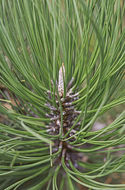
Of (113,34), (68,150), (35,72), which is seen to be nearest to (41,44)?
(35,72)

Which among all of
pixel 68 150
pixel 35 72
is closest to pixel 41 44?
pixel 35 72

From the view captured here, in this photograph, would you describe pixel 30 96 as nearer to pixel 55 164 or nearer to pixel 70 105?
pixel 70 105

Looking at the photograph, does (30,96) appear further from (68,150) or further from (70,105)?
(68,150)

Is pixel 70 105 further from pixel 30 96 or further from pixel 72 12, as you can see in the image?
pixel 72 12

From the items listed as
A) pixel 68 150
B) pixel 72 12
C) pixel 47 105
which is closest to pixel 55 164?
pixel 68 150

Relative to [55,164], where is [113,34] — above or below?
above

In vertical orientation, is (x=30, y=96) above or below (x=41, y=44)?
below

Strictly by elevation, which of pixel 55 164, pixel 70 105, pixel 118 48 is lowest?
pixel 55 164

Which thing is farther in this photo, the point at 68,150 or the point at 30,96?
the point at 68,150
